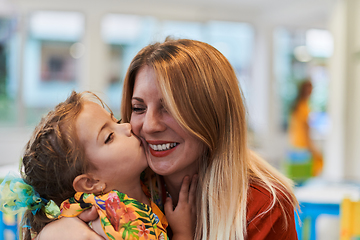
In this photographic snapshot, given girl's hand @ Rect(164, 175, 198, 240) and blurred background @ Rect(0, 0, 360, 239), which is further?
blurred background @ Rect(0, 0, 360, 239)

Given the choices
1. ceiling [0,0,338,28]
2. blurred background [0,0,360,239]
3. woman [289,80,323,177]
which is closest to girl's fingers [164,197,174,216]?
blurred background [0,0,360,239]

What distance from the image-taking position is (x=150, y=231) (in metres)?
1.08

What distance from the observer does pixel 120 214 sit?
42.4 inches

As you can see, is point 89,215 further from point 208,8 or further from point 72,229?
point 208,8

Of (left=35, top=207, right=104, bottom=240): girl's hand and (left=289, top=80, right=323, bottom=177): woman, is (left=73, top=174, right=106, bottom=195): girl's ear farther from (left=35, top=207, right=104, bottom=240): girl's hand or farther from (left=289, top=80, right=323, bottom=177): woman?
(left=289, top=80, right=323, bottom=177): woman

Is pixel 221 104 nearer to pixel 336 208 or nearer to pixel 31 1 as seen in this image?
pixel 336 208

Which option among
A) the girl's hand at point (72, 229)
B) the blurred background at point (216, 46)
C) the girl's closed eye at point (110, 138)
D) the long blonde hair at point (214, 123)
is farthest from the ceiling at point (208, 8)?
the girl's hand at point (72, 229)

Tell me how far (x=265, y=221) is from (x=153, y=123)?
49 centimetres

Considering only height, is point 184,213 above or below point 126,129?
below

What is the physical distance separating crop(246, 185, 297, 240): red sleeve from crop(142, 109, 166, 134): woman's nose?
0.39 metres

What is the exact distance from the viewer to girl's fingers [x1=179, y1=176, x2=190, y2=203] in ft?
4.09

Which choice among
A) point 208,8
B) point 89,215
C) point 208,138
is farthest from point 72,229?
point 208,8

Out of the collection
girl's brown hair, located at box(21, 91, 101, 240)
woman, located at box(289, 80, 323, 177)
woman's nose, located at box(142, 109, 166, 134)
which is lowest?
woman, located at box(289, 80, 323, 177)

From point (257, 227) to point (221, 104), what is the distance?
1.38 ft
